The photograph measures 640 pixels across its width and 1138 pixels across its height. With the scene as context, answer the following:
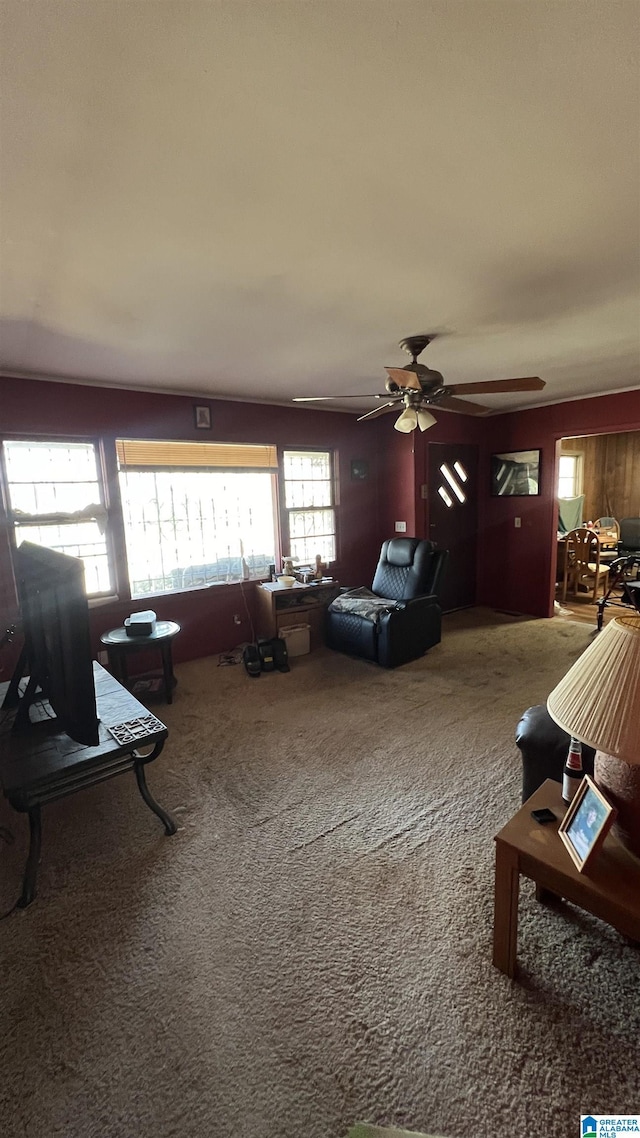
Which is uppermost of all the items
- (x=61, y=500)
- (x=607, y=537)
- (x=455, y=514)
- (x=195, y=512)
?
(x=61, y=500)

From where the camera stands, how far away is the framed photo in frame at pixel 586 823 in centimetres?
115

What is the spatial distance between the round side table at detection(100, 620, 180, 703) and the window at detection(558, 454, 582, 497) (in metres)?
7.18

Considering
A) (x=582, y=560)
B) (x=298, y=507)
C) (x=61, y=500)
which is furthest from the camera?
(x=582, y=560)

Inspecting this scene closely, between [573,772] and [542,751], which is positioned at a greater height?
[573,772]

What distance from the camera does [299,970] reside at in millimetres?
1464

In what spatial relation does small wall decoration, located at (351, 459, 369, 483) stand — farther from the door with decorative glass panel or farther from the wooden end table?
the wooden end table

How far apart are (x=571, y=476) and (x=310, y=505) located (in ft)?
17.9

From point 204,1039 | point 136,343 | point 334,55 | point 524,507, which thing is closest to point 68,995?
point 204,1039

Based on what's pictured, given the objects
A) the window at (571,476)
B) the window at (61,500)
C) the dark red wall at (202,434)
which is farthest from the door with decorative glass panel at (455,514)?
the window at (61,500)

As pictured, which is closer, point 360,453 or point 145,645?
point 145,645

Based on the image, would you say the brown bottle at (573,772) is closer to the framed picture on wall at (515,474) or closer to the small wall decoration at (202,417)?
the small wall decoration at (202,417)

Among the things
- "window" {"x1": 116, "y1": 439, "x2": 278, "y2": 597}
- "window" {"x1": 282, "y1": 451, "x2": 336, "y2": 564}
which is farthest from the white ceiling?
"window" {"x1": 282, "y1": 451, "x2": 336, "y2": 564}

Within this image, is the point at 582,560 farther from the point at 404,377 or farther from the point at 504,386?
the point at 404,377

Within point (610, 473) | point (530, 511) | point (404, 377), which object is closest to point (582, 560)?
point (530, 511)
